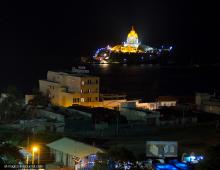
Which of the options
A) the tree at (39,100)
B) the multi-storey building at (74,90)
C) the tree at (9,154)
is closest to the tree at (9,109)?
the tree at (39,100)

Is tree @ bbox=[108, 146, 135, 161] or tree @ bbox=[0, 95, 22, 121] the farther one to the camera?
tree @ bbox=[0, 95, 22, 121]

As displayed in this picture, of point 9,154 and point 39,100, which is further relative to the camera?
point 39,100

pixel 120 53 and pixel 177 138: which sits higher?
pixel 120 53

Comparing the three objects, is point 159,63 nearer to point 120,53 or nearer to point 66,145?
point 120,53

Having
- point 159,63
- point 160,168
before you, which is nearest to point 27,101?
point 160,168

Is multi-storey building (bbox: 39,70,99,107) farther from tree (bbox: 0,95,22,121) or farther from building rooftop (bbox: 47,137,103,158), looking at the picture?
building rooftop (bbox: 47,137,103,158)

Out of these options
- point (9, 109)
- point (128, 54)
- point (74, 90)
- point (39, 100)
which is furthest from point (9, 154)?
point (128, 54)

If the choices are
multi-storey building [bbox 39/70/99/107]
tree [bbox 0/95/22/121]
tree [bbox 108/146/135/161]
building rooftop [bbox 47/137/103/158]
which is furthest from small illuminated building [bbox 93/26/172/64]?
tree [bbox 108/146/135/161]

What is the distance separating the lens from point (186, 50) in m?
43.5

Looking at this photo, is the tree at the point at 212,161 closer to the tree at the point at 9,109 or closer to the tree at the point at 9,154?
the tree at the point at 9,154

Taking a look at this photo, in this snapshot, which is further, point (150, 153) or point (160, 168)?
point (150, 153)

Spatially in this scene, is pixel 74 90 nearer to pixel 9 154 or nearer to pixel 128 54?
pixel 9 154

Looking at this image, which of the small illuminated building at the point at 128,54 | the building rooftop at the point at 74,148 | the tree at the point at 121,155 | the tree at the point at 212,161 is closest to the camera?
the tree at the point at 212,161

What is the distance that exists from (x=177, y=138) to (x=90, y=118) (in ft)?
4.05
